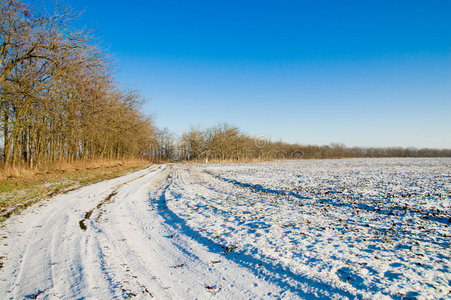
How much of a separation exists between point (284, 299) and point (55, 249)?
14.7 feet

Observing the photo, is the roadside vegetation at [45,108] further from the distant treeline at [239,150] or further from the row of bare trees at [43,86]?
the distant treeline at [239,150]

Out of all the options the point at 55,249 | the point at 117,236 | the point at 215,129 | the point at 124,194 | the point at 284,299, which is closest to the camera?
the point at 284,299

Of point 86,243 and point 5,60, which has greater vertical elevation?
point 5,60

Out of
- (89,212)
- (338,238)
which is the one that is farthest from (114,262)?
(338,238)

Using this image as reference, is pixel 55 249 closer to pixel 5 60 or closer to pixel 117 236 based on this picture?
pixel 117 236

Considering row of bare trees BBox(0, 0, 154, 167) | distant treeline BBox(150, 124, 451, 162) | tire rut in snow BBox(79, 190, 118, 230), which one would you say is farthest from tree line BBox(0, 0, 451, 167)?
distant treeline BBox(150, 124, 451, 162)

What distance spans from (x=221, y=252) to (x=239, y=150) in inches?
2368

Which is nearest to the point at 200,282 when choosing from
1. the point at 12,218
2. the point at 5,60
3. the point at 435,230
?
the point at 12,218

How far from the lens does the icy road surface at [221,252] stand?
3438 millimetres

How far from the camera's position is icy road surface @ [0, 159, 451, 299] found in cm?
344

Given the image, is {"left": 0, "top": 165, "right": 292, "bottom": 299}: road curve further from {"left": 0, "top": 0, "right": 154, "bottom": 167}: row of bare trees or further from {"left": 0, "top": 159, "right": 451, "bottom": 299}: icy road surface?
{"left": 0, "top": 0, "right": 154, "bottom": 167}: row of bare trees

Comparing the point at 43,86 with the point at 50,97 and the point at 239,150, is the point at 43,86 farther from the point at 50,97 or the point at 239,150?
the point at 239,150

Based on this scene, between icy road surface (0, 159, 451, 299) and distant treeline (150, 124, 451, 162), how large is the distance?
47.9 metres

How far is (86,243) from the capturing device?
16.0 ft
